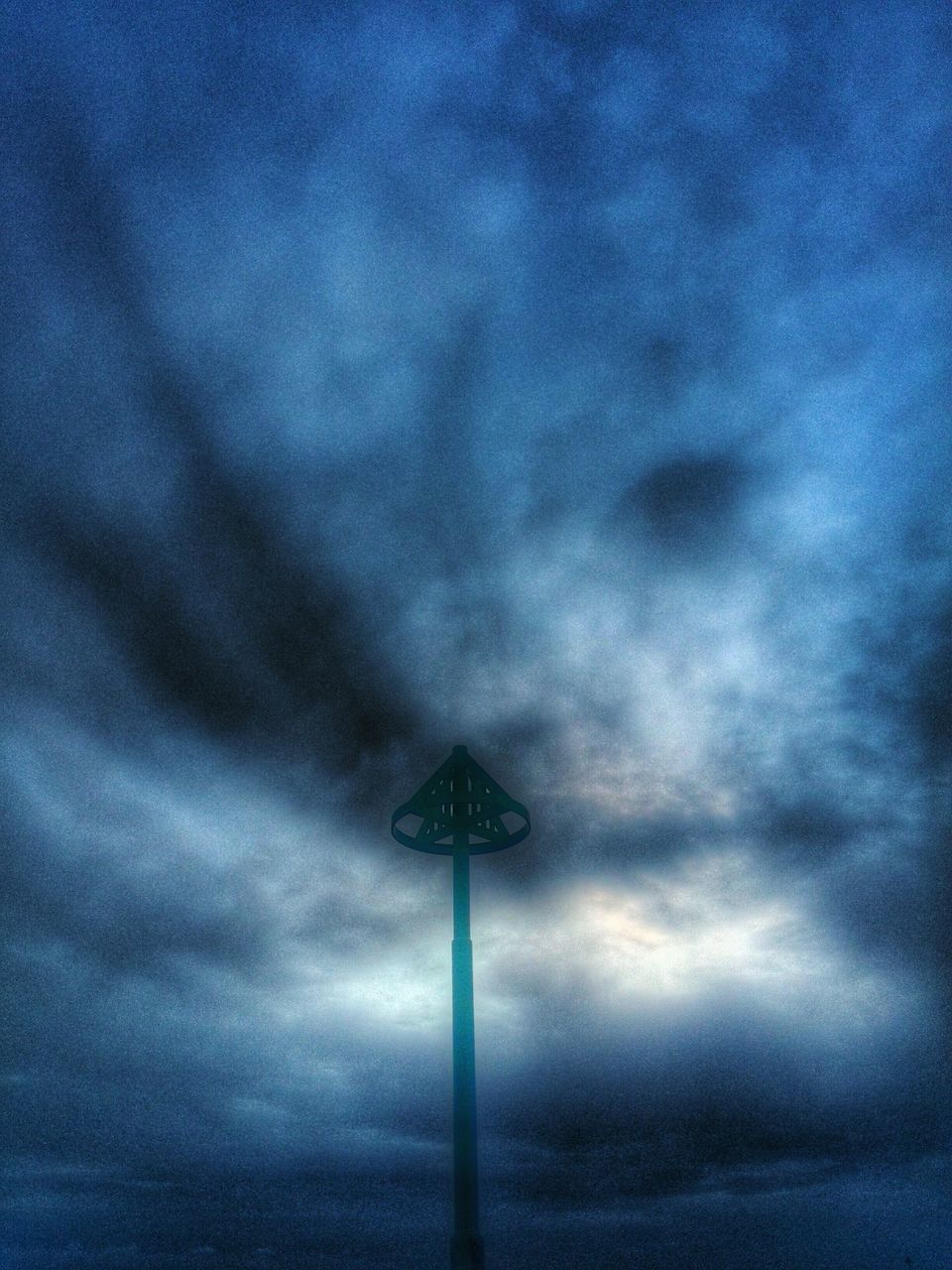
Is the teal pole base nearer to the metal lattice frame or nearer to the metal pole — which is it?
the metal pole

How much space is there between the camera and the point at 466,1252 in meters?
13.3

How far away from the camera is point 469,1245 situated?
526 inches

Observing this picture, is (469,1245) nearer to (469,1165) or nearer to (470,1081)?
(469,1165)

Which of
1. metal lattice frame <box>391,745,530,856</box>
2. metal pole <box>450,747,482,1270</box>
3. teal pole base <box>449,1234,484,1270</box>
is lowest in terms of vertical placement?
teal pole base <box>449,1234,484,1270</box>

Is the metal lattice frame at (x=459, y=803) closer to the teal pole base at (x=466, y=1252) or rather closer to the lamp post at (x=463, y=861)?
the lamp post at (x=463, y=861)

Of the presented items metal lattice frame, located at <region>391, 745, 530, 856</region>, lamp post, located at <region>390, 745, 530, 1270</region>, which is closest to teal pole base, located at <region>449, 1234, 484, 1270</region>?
lamp post, located at <region>390, 745, 530, 1270</region>

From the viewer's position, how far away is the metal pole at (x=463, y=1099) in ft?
44.1

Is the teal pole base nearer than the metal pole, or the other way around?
the teal pole base

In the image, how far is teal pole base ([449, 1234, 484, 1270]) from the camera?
43.4ft

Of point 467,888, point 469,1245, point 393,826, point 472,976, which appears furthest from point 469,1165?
point 393,826

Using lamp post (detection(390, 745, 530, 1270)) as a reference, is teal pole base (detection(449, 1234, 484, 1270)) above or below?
below

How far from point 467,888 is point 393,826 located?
8.47 feet

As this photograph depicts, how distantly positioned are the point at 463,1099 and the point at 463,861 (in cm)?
374

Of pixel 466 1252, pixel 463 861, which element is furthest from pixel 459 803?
pixel 466 1252
